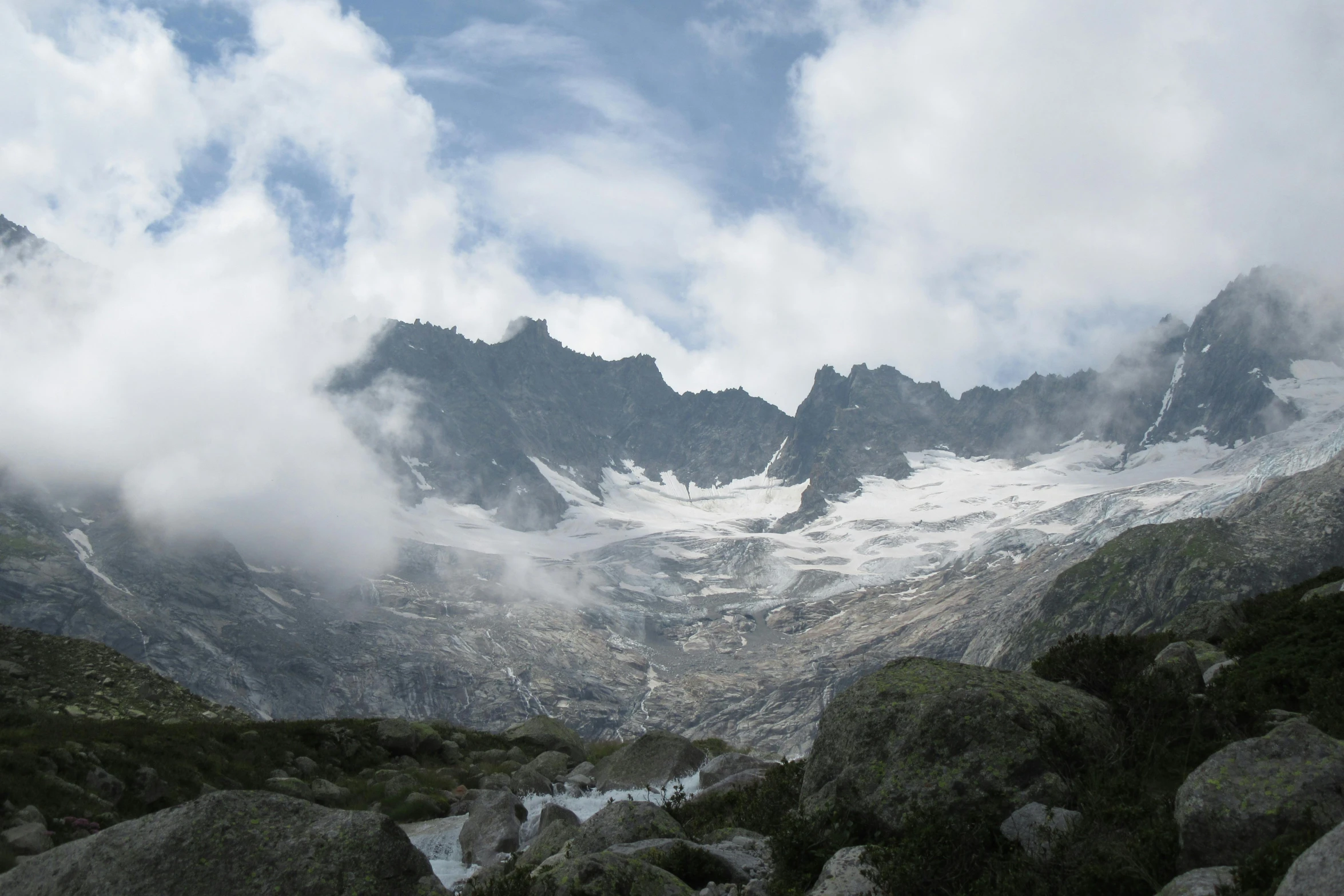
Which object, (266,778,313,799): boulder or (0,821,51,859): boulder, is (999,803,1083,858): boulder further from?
(266,778,313,799): boulder

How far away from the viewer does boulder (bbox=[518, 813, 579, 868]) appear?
16.7 m

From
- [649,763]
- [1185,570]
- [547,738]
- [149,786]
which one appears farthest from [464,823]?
[1185,570]

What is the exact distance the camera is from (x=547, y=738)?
143 feet

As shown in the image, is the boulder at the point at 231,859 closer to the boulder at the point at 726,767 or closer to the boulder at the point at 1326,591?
the boulder at the point at 726,767

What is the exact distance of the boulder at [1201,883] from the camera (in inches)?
372

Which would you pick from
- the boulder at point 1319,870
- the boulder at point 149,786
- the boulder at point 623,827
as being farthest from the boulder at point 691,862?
the boulder at point 149,786

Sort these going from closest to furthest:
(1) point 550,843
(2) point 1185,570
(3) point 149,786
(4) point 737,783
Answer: (1) point 550,843, (3) point 149,786, (4) point 737,783, (2) point 1185,570

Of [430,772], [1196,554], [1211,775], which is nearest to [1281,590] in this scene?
[1211,775]

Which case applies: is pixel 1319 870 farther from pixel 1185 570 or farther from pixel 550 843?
pixel 1185 570

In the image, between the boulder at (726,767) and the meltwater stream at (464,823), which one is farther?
the boulder at (726,767)

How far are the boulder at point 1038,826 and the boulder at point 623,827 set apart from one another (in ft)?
19.7

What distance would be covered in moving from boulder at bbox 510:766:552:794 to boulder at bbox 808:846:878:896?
21.6m

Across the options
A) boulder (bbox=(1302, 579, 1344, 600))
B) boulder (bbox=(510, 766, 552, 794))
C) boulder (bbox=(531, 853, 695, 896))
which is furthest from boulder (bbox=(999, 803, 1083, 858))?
boulder (bbox=(510, 766, 552, 794))

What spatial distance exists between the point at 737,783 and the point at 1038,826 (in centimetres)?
1323
